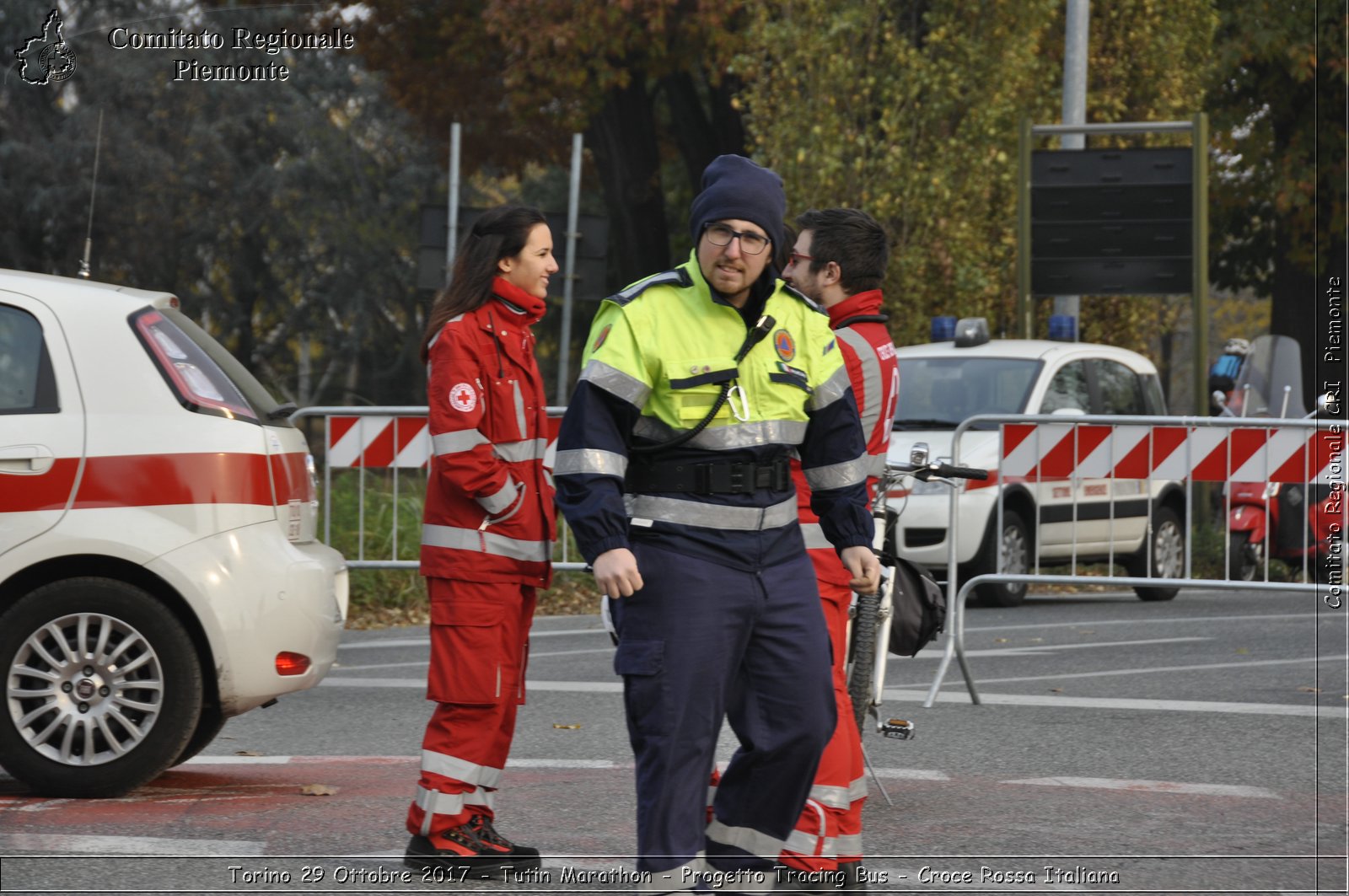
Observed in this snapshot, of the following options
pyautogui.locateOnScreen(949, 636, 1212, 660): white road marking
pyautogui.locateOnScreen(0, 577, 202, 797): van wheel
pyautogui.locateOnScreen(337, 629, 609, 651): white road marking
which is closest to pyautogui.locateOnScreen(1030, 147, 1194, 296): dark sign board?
pyautogui.locateOnScreen(949, 636, 1212, 660): white road marking

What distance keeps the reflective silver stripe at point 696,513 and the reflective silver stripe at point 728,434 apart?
0.14 m

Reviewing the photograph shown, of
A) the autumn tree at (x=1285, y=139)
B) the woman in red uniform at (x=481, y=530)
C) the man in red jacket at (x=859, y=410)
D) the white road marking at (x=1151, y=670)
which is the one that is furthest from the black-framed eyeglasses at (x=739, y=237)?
the autumn tree at (x=1285, y=139)

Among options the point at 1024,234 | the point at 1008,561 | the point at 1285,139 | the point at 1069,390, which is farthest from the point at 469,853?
the point at 1285,139

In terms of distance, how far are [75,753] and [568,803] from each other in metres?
1.58

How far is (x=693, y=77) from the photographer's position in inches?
989

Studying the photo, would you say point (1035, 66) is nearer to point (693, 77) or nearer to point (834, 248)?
point (693, 77)

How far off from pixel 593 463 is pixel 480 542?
1.14 m

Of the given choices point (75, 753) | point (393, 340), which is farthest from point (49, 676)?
point (393, 340)

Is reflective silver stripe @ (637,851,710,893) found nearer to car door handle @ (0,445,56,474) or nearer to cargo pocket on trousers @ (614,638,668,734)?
cargo pocket on trousers @ (614,638,668,734)

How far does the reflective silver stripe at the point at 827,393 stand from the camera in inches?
182

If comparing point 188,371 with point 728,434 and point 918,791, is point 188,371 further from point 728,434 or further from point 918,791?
point 918,791

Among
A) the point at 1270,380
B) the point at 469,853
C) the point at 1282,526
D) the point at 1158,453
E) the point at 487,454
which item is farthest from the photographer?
the point at 1270,380

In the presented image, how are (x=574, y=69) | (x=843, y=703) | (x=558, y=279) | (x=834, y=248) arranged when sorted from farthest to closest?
(x=574, y=69), (x=558, y=279), (x=834, y=248), (x=843, y=703)

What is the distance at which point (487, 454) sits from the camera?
5.32 m
